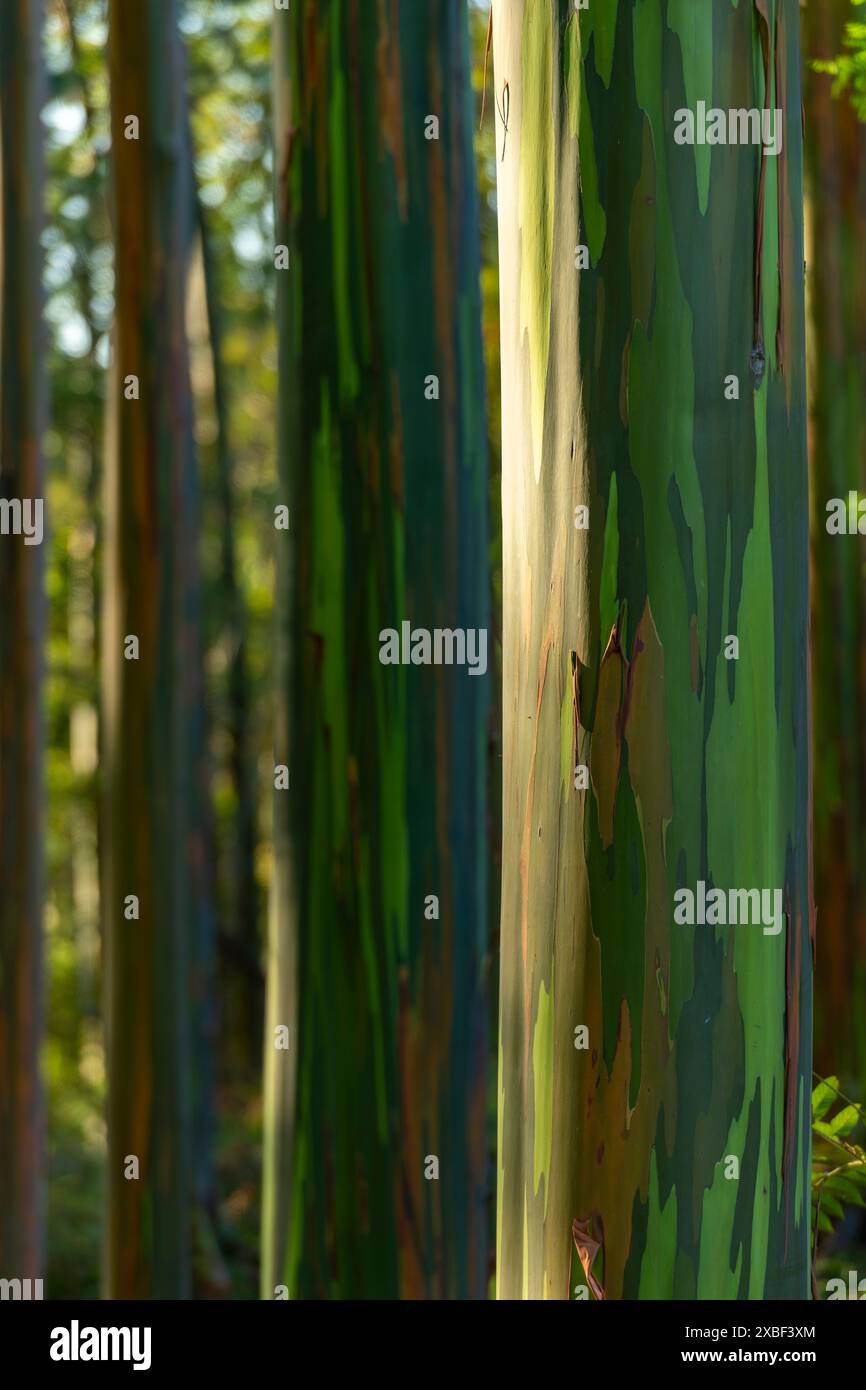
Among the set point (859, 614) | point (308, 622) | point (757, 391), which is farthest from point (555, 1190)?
point (859, 614)

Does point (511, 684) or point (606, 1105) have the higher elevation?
point (511, 684)

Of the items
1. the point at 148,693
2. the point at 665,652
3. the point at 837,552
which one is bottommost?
the point at 665,652

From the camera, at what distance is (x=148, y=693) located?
16.9ft

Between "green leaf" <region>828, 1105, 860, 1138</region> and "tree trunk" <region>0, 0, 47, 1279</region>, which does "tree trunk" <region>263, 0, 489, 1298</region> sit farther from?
"tree trunk" <region>0, 0, 47, 1279</region>

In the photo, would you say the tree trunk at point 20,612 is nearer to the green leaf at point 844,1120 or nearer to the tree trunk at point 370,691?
the tree trunk at point 370,691

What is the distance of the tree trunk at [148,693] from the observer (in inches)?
198

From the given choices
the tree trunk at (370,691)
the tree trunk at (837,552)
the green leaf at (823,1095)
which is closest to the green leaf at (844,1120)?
the green leaf at (823,1095)

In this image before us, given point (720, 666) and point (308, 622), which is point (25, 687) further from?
point (720, 666)

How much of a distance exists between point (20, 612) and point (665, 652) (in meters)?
5.36

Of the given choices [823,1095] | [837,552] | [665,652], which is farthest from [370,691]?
[837,552]

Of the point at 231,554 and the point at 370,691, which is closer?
the point at 370,691

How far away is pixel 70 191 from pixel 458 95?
33.0ft

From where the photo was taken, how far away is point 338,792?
9.98 feet

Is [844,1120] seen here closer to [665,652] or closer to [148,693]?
[665,652]
